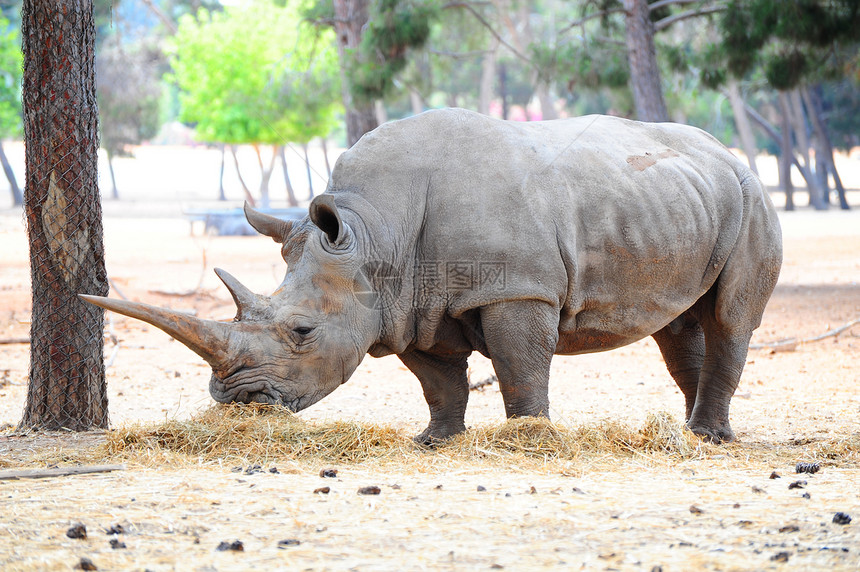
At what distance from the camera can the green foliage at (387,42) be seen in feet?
48.4

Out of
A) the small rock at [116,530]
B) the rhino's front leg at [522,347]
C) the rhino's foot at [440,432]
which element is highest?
the rhino's front leg at [522,347]

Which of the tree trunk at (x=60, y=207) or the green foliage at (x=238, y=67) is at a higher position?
the green foliage at (x=238, y=67)

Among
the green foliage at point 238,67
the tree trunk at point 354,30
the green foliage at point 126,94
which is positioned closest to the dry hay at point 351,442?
the tree trunk at point 354,30

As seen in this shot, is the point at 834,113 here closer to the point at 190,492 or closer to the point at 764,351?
the point at 764,351

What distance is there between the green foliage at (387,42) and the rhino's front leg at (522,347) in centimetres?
986

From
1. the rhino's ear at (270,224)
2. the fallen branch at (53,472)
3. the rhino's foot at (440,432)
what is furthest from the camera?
the rhino's foot at (440,432)

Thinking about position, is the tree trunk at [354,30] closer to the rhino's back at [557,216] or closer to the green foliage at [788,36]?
the green foliage at [788,36]

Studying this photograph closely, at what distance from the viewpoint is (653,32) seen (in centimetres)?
1423

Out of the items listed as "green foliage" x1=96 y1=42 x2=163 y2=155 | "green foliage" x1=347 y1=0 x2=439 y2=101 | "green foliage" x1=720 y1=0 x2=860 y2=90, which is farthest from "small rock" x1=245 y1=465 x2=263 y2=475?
"green foliage" x1=96 y1=42 x2=163 y2=155

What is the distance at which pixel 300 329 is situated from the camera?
17.6ft

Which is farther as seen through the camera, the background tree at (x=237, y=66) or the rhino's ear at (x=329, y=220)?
the background tree at (x=237, y=66)

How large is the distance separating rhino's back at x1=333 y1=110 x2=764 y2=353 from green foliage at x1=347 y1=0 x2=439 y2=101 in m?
8.73

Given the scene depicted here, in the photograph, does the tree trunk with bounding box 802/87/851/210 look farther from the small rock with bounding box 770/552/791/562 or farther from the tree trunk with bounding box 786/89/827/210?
the small rock with bounding box 770/552/791/562

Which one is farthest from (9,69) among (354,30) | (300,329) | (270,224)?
(300,329)
